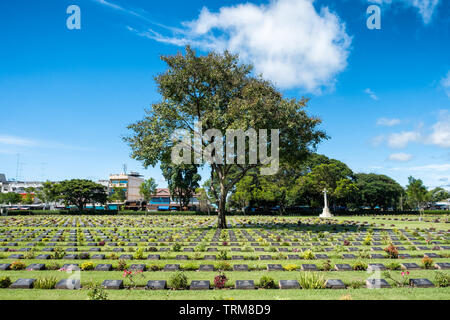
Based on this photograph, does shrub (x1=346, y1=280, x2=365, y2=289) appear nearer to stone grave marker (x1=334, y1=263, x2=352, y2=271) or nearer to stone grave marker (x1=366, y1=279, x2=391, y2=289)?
stone grave marker (x1=366, y1=279, x2=391, y2=289)

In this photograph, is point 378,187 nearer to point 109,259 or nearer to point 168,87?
point 168,87

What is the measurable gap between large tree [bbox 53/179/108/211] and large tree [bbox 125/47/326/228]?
5249 centimetres

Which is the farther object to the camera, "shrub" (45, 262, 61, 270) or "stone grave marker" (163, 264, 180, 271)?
"shrub" (45, 262, 61, 270)

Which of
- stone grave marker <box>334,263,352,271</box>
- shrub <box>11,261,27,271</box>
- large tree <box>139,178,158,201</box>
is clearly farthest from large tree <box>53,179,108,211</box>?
stone grave marker <box>334,263,352,271</box>

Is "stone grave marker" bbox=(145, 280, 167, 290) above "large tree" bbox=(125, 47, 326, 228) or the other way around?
the other way around

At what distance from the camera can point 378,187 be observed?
7325cm

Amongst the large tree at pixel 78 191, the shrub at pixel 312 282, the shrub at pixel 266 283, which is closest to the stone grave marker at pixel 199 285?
the shrub at pixel 266 283

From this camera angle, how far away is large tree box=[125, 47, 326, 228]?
22.9 metres

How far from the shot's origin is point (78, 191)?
70000 millimetres

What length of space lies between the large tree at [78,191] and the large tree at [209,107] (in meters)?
52.5

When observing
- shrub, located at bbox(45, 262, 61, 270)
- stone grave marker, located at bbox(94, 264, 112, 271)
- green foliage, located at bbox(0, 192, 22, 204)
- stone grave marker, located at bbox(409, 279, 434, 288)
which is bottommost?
green foliage, located at bbox(0, 192, 22, 204)

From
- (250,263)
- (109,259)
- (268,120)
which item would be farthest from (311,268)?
(268,120)

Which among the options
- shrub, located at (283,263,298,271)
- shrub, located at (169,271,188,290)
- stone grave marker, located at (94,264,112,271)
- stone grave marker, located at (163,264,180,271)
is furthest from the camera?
stone grave marker, located at (163,264,180,271)
